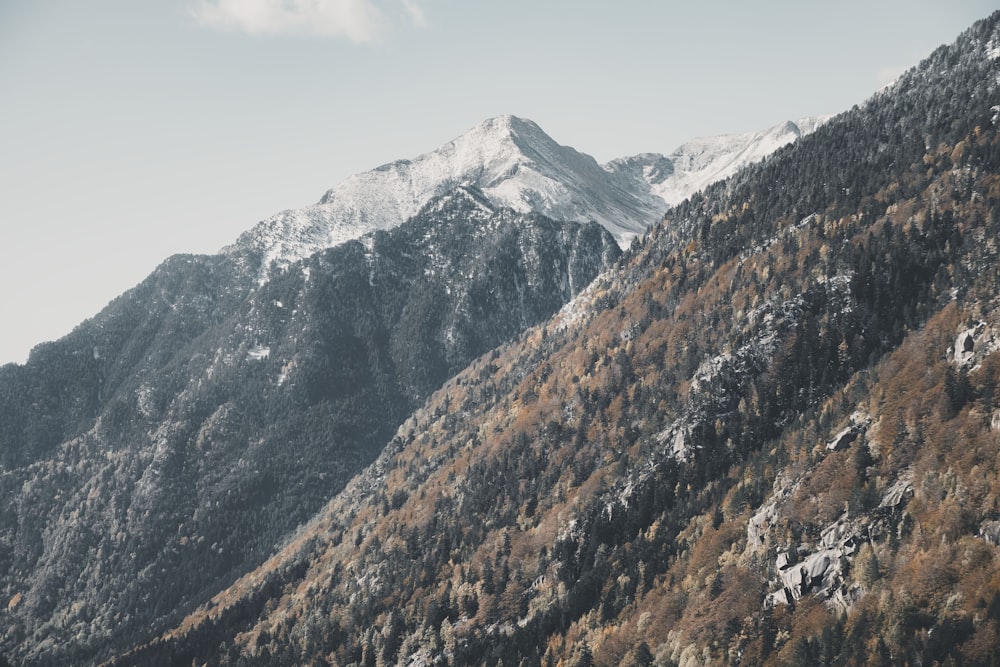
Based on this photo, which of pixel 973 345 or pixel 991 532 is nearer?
pixel 991 532

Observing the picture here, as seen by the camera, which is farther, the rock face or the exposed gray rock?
the rock face

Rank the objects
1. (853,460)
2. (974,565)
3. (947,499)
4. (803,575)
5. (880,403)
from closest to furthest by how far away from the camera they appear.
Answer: (974,565) → (947,499) → (803,575) → (853,460) → (880,403)

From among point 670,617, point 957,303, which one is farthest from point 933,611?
point 957,303

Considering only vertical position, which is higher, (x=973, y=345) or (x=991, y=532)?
(x=973, y=345)

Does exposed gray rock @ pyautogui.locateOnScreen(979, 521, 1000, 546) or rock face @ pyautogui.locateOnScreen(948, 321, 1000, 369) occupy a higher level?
rock face @ pyautogui.locateOnScreen(948, 321, 1000, 369)

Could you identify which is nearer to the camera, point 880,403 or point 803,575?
point 803,575

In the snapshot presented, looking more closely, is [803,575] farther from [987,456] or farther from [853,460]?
[987,456]

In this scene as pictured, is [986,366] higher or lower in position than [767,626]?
higher

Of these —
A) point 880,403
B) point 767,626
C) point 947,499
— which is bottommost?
point 767,626

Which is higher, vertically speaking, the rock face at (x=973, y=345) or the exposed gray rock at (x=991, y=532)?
the rock face at (x=973, y=345)

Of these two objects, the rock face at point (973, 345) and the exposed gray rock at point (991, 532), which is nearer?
the exposed gray rock at point (991, 532)

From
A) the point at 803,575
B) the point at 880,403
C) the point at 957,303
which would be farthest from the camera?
the point at 957,303

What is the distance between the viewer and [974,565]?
133 meters

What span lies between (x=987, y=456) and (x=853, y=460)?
28.5m
